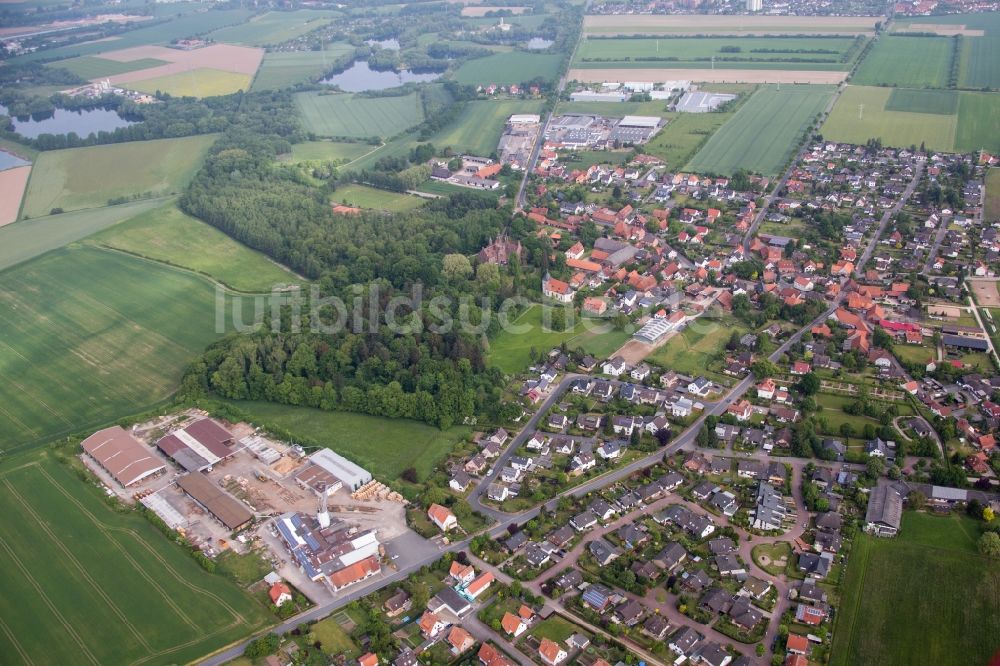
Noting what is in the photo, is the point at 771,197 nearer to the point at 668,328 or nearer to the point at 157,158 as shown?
the point at 668,328

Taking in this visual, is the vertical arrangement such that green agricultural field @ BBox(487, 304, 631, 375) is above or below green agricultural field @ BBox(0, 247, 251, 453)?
below

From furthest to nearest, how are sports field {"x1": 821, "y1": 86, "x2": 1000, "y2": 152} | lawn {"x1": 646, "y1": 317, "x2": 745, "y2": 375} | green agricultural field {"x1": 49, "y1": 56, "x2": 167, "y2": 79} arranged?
1. green agricultural field {"x1": 49, "y1": 56, "x2": 167, "y2": 79}
2. sports field {"x1": 821, "y1": 86, "x2": 1000, "y2": 152}
3. lawn {"x1": 646, "y1": 317, "x2": 745, "y2": 375}

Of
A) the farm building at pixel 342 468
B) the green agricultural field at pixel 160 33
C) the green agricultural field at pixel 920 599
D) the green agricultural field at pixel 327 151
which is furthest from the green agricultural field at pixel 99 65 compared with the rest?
the green agricultural field at pixel 920 599

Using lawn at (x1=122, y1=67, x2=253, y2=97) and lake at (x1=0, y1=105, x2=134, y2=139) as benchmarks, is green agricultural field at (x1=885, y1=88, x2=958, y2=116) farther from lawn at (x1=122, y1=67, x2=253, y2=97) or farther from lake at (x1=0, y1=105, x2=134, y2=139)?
lake at (x1=0, y1=105, x2=134, y2=139)

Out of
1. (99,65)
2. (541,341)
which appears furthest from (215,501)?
(99,65)

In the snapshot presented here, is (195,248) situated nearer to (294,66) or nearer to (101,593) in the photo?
(101,593)

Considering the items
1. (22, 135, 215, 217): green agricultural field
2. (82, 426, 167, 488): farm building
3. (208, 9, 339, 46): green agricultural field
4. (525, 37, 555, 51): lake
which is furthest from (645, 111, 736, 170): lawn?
(208, 9, 339, 46): green agricultural field
